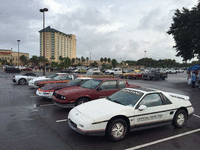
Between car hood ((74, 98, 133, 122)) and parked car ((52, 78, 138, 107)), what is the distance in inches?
80.5

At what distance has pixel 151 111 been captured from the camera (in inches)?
199

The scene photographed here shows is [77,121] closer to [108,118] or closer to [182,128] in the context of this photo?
[108,118]

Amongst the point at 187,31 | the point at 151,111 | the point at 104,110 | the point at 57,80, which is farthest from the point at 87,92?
the point at 187,31

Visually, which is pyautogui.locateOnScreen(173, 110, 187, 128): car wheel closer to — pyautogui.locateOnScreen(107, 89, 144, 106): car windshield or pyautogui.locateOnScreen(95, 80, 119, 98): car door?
pyautogui.locateOnScreen(107, 89, 144, 106): car windshield

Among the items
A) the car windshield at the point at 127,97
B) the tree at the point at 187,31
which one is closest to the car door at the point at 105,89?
the car windshield at the point at 127,97

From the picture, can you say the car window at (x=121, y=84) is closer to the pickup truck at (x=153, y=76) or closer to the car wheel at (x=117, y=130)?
the car wheel at (x=117, y=130)

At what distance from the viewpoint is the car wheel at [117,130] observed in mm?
4436

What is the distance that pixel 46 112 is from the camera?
7387 millimetres

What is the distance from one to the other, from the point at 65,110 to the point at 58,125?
2006mm

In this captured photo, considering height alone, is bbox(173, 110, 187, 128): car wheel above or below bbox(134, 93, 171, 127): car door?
below

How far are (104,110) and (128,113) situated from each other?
2.29 feet

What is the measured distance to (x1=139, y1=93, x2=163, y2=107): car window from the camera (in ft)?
16.8

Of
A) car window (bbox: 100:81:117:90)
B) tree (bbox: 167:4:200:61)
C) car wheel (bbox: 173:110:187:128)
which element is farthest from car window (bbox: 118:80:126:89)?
tree (bbox: 167:4:200:61)

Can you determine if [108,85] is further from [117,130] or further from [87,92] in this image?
[117,130]
